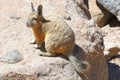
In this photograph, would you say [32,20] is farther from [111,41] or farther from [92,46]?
[111,41]

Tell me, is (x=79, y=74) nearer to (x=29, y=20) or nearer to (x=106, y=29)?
(x=29, y=20)

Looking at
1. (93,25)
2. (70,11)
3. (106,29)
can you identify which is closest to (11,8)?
(70,11)

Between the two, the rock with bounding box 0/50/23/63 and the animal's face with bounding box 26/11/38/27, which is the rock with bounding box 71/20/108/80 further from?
the rock with bounding box 0/50/23/63

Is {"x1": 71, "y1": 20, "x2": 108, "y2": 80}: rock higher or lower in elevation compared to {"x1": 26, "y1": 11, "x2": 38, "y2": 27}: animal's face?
lower

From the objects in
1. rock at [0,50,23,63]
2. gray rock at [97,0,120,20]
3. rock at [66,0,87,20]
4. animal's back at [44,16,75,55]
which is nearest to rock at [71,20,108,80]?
animal's back at [44,16,75,55]

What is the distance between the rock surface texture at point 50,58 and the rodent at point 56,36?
0.41ft

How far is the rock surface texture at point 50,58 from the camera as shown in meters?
6.73

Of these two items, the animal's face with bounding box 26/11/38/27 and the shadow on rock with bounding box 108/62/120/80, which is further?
the shadow on rock with bounding box 108/62/120/80

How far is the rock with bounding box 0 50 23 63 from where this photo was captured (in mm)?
6875

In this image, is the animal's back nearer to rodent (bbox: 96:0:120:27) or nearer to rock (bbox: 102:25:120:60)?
rock (bbox: 102:25:120:60)

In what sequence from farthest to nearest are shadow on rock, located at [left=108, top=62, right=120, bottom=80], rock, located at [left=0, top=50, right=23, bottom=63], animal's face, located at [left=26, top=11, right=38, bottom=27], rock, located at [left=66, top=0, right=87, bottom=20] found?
shadow on rock, located at [left=108, top=62, right=120, bottom=80]
rock, located at [left=66, top=0, right=87, bottom=20]
animal's face, located at [left=26, top=11, right=38, bottom=27]
rock, located at [left=0, top=50, right=23, bottom=63]

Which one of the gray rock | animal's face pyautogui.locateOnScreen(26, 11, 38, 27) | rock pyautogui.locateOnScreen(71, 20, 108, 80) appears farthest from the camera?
the gray rock

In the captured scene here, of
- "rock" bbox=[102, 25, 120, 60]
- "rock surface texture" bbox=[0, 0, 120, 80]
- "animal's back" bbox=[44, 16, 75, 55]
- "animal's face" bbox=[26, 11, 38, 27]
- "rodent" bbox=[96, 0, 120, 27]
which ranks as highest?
"animal's face" bbox=[26, 11, 38, 27]

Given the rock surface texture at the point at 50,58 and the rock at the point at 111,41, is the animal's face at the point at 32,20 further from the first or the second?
the rock at the point at 111,41
